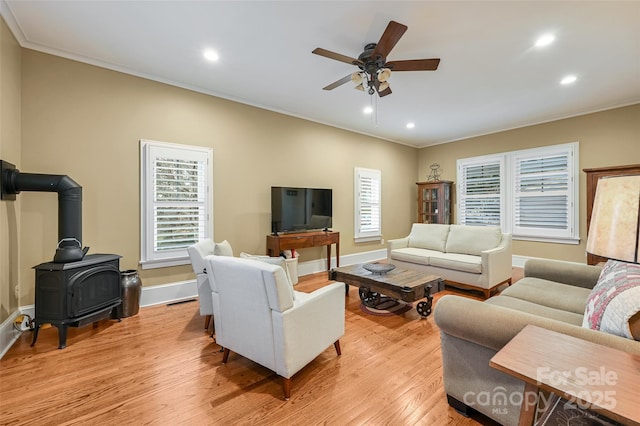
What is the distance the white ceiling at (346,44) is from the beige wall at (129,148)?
25cm

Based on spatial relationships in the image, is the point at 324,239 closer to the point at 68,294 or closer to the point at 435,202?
the point at 435,202

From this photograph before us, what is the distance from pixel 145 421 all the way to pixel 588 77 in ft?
18.8

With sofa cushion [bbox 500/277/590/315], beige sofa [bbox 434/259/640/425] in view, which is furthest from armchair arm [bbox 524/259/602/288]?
beige sofa [bbox 434/259/640/425]

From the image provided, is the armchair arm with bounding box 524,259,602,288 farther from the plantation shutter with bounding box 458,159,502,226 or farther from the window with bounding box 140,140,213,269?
the window with bounding box 140,140,213,269

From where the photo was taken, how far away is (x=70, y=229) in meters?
2.76

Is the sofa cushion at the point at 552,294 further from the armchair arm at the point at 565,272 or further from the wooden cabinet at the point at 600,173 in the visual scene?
the wooden cabinet at the point at 600,173

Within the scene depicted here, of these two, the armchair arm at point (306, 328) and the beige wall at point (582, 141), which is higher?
the beige wall at point (582, 141)

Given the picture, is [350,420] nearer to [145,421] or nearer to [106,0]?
[145,421]

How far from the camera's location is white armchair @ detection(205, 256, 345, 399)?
1758mm

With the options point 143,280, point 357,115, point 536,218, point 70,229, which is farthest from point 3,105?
point 536,218

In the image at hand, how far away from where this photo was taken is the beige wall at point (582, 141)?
441 centimetres

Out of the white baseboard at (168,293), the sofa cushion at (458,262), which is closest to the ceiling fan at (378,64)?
the sofa cushion at (458,262)

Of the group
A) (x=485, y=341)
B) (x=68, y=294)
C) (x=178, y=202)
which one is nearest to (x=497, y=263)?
(x=485, y=341)

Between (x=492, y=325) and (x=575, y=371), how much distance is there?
18.3 inches
